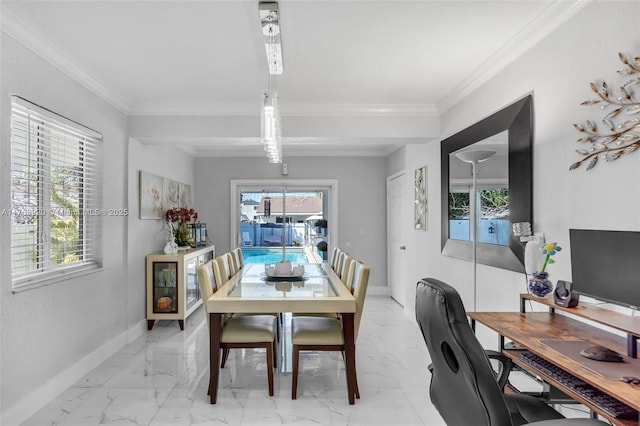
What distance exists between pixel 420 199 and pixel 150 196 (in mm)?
3224

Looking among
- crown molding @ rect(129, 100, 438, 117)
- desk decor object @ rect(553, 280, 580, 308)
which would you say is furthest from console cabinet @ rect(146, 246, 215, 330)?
desk decor object @ rect(553, 280, 580, 308)

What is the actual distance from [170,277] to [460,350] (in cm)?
395

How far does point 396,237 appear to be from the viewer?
6141mm

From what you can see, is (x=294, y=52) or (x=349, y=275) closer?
(x=294, y=52)

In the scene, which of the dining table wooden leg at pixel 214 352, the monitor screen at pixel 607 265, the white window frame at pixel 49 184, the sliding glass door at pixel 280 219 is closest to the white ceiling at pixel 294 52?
the white window frame at pixel 49 184

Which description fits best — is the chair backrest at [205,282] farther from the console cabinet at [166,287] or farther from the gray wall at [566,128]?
the gray wall at [566,128]

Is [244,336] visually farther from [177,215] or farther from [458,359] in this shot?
[177,215]

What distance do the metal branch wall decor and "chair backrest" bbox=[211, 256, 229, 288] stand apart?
2620mm

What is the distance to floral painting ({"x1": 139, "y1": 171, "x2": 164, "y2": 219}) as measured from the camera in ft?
14.6

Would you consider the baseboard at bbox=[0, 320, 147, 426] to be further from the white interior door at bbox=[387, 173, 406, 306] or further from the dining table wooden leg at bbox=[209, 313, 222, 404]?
the white interior door at bbox=[387, 173, 406, 306]

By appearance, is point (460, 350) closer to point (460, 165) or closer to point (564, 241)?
point (564, 241)

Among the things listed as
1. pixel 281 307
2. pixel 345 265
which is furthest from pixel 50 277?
pixel 345 265

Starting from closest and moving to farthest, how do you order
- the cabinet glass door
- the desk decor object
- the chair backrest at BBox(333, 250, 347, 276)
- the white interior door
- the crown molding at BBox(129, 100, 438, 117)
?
the desk decor object, the chair backrest at BBox(333, 250, 347, 276), the crown molding at BBox(129, 100, 438, 117), the cabinet glass door, the white interior door

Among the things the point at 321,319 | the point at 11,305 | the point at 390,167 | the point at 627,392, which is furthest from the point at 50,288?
the point at 390,167
